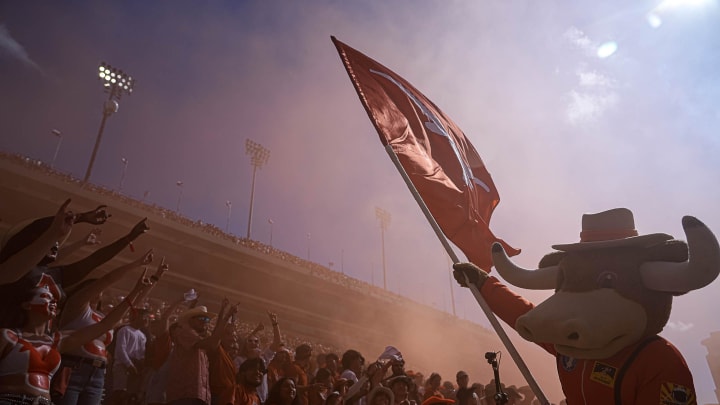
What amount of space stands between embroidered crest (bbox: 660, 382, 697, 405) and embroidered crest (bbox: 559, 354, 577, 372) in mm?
526

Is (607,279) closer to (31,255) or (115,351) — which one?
(31,255)

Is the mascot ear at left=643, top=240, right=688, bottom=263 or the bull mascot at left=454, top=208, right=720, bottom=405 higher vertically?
the mascot ear at left=643, top=240, right=688, bottom=263

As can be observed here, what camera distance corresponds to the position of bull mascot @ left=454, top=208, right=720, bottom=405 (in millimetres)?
2273

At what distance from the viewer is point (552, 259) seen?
3.09 m

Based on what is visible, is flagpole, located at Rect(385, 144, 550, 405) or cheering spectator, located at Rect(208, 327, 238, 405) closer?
flagpole, located at Rect(385, 144, 550, 405)

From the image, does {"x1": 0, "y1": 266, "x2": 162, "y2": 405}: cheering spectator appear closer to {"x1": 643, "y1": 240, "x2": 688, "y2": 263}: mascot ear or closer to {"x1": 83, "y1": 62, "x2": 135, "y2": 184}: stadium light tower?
{"x1": 643, "y1": 240, "x2": 688, "y2": 263}: mascot ear

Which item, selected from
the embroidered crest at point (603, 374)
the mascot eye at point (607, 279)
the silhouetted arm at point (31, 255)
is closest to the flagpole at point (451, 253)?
the embroidered crest at point (603, 374)

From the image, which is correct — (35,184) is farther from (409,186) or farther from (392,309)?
(392,309)

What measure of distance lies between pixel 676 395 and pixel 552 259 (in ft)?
3.57

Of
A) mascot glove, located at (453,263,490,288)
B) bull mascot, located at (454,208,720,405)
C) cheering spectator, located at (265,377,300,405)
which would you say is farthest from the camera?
cheering spectator, located at (265,377,300,405)

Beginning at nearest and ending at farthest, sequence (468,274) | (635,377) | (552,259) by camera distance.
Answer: (635,377)
(552,259)
(468,274)

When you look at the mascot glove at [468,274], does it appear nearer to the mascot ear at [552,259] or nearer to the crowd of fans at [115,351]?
the mascot ear at [552,259]

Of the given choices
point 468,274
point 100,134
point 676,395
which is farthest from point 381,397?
point 100,134

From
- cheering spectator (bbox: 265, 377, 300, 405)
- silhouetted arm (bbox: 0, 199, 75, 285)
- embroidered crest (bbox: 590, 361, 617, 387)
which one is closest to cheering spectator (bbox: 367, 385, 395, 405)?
cheering spectator (bbox: 265, 377, 300, 405)
